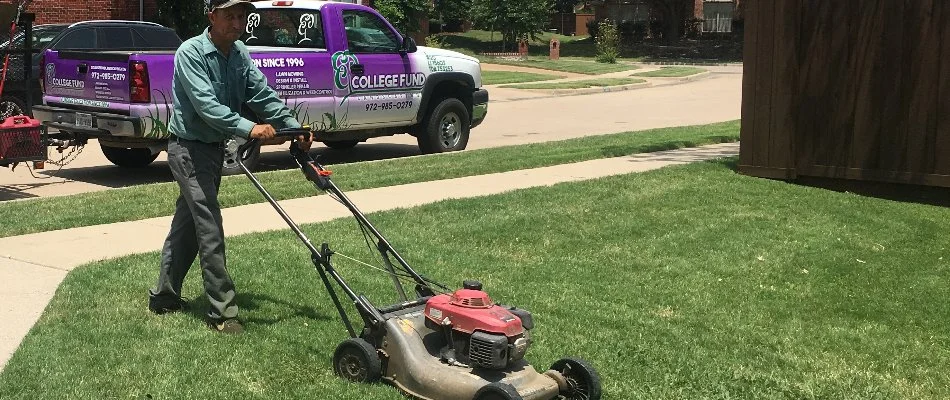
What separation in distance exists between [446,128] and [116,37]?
542 centimetres

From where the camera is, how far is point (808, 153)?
10.9 m

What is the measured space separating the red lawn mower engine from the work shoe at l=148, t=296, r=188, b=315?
197cm

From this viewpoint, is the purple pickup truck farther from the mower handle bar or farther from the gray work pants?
the mower handle bar

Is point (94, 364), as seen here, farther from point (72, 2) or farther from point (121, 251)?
point (72, 2)

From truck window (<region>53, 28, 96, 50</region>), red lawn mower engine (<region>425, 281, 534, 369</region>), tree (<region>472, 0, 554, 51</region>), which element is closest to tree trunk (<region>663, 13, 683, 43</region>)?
tree (<region>472, 0, 554, 51</region>)

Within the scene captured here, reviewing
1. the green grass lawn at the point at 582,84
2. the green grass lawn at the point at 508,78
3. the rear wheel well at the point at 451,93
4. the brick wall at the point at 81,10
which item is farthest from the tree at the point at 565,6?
the rear wheel well at the point at 451,93

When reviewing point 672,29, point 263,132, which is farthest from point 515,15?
point 263,132

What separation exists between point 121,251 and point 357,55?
599 cm

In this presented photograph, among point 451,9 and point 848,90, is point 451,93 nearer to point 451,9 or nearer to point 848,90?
point 848,90

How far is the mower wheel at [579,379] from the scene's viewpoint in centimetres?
470

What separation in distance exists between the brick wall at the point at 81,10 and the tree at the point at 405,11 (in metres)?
19.7

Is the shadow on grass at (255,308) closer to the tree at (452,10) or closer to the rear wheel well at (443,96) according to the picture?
the rear wheel well at (443,96)

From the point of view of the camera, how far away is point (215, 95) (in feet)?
18.3

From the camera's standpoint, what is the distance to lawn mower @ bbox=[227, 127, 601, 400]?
4504 mm
